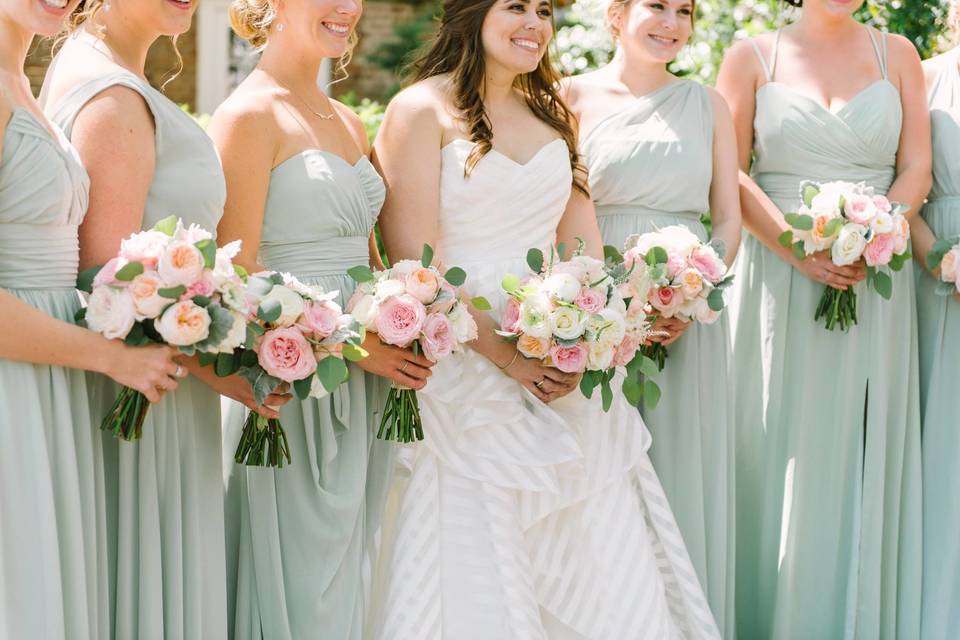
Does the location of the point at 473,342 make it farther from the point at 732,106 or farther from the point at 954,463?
the point at 954,463

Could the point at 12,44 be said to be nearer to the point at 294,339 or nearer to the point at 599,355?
the point at 294,339

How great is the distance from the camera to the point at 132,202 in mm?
3461

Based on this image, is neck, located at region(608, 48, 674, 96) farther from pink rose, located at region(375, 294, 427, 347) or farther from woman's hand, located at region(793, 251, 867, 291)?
pink rose, located at region(375, 294, 427, 347)

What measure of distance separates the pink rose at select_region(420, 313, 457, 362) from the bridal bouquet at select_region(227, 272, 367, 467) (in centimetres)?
28

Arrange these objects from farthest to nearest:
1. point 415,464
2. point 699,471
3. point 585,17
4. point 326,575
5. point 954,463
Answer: point 585,17, point 954,463, point 699,471, point 415,464, point 326,575

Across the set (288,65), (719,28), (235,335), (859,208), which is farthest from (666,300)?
(719,28)

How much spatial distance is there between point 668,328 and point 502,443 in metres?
0.92

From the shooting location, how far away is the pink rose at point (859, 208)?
4.95m

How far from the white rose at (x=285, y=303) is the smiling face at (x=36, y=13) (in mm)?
912

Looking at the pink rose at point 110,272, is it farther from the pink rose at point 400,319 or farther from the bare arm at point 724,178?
the bare arm at point 724,178

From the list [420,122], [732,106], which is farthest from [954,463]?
[420,122]

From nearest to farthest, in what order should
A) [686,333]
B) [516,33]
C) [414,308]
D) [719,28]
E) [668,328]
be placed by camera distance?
[414,308]
[516,33]
[668,328]
[686,333]
[719,28]

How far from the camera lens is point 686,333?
504 cm

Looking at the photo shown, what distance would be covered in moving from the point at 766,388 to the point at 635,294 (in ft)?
3.98
